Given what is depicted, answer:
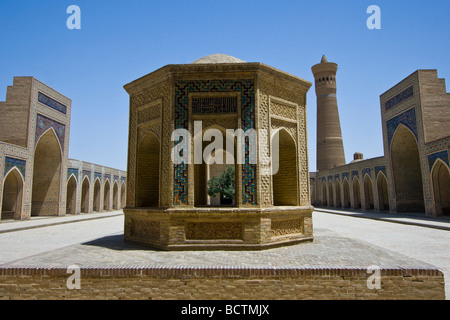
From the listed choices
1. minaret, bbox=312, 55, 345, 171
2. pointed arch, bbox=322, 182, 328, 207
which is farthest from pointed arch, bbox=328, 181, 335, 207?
minaret, bbox=312, 55, 345, 171

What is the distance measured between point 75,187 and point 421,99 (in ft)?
66.4

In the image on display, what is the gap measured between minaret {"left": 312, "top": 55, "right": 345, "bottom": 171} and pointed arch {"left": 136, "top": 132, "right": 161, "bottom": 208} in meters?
24.8

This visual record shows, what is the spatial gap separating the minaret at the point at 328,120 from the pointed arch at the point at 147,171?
81.2 feet

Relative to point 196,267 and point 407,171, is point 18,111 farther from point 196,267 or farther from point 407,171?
point 407,171

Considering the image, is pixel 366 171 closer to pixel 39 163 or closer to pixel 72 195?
pixel 72 195

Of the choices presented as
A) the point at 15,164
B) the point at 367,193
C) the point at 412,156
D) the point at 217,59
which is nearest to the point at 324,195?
the point at 367,193

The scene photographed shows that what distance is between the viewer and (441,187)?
581 inches

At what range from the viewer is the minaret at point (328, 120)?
2898cm

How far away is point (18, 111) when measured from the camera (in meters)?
14.8

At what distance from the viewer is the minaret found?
29.0 m

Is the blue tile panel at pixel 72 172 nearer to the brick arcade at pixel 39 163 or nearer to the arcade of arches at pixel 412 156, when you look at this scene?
the brick arcade at pixel 39 163

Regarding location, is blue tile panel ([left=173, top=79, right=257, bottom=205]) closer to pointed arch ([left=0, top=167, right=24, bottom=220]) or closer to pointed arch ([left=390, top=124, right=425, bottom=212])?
pointed arch ([left=0, top=167, right=24, bottom=220])

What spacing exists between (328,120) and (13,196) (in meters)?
25.2

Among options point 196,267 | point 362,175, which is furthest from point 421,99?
point 196,267
